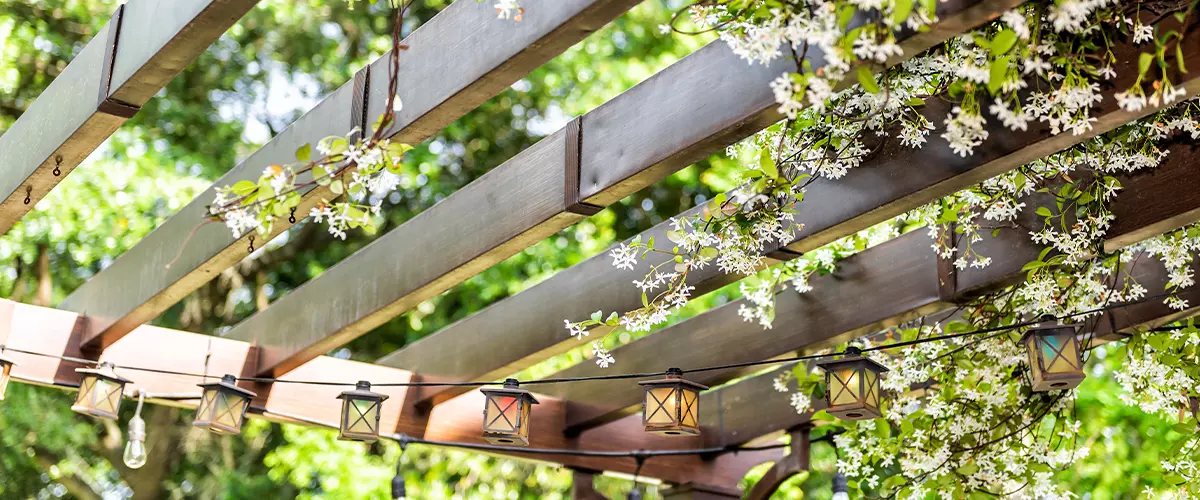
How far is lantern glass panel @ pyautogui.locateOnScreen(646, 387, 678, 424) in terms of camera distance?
9.53 feet

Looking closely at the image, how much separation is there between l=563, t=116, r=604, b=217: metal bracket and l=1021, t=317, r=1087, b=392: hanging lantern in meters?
1.07

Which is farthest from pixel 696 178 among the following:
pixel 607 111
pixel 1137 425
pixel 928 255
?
pixel 607 111

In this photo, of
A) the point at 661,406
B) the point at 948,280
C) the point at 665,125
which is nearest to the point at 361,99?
the point at 665,125

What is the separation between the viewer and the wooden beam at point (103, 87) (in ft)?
7.06

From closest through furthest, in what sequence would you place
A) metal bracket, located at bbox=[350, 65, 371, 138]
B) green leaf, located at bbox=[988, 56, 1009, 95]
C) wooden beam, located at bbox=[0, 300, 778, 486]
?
green leaf, located at bbox=[988, 56, 1009, 95]
metal bracket, located at bbox=[350, 65, 371, 138]
wooden beam, located at bbox=[0, 300, 778, 486]

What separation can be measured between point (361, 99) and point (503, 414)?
0.99m

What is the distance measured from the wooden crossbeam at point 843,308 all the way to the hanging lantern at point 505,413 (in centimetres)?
75

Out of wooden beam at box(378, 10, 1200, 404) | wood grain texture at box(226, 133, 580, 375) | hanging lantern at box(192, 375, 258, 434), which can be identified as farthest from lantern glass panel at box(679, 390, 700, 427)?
hanging lantern at box(192, 375, 258, 434)

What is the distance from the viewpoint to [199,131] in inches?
247

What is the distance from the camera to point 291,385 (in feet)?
12.0

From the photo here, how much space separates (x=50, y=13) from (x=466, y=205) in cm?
407

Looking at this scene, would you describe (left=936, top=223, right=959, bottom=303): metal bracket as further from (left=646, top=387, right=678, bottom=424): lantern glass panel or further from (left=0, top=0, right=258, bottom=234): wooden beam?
(left=0, top=0, right=258, bottom=234): wooden beam

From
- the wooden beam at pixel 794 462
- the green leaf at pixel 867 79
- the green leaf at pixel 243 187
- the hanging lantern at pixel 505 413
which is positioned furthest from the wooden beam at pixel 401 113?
the wooden beam at pixel 794 462

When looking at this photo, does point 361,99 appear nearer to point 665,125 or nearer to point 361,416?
point 665,125
